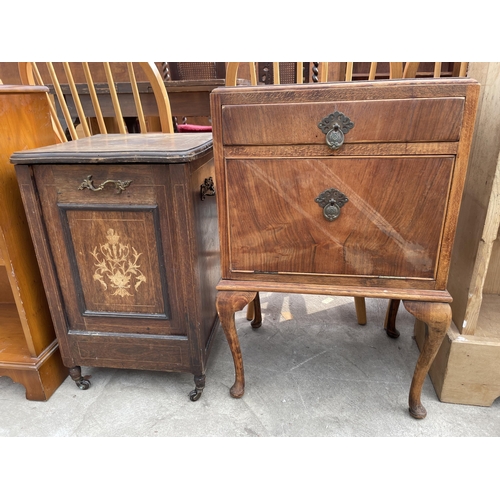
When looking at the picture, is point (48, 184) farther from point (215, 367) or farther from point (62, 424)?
point (215, 367)

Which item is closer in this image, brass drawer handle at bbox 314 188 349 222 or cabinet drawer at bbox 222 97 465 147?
cabinet drawer at bbox 222 97 465 147

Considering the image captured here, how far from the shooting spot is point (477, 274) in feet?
3.55

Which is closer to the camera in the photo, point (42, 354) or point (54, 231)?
point (54, 231)

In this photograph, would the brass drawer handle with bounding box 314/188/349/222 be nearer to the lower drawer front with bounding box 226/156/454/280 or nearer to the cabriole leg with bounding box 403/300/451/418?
the lower drawer front with bounding box 226/156/454/280

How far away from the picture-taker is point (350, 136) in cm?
85

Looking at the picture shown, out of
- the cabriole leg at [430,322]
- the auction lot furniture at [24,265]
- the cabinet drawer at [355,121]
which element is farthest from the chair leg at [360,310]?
the auction lot furniture at [24,265]

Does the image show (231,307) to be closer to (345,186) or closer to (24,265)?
(345,186)

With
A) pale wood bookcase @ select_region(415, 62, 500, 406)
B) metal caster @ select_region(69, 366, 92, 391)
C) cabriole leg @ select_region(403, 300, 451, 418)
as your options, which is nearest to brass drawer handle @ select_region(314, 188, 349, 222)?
cabriole leg @ select_region(403, 300, 451, 418)

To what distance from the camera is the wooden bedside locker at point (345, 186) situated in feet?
2.70

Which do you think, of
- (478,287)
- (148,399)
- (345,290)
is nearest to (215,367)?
(148,399)

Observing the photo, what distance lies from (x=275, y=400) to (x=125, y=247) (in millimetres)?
660

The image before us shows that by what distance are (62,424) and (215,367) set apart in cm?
50

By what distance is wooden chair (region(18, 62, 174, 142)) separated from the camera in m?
1.36

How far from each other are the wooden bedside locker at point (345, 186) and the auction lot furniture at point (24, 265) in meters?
0.62
